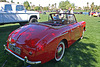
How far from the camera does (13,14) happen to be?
6.55 m

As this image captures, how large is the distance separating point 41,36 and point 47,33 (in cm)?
20

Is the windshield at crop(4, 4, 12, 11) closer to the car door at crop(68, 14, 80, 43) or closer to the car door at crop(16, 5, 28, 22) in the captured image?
the car door at crop(16, 5, 28, 22)

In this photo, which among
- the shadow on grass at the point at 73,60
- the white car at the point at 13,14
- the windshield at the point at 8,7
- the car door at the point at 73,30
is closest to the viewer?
the shadow on grass at the point at 73,60

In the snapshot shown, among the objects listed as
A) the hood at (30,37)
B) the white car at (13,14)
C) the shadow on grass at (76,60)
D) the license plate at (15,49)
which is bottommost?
the shadow on grass at (76,60)

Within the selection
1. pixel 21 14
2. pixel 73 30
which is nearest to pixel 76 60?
pixel 73 30

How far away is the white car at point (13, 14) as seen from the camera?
600cm

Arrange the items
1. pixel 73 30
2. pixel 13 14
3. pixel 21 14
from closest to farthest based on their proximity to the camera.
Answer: pixel 73 30
pixel 13 14
pixel 21 14

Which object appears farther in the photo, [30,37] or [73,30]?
[73,30]

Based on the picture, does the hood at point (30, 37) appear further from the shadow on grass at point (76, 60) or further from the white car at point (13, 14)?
the white car at point (13, 14)

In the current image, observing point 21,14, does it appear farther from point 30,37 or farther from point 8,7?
point 30,37

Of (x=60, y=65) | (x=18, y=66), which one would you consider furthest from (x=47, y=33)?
(x=18, y=66)

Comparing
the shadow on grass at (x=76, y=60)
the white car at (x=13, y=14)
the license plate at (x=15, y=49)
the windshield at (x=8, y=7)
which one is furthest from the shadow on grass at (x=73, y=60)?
the windshield at (x=8, y=7)

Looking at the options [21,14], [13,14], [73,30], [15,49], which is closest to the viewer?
[15,49]

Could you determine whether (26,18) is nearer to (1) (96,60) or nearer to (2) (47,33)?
(2) (47,33)
